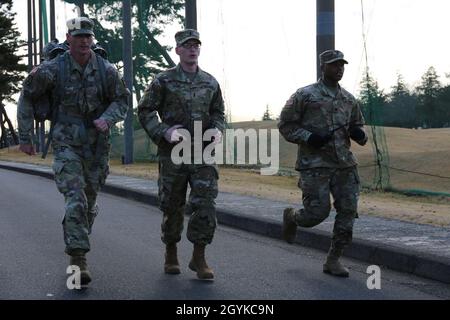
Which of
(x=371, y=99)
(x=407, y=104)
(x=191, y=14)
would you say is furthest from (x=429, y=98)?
(x=371, y=99)

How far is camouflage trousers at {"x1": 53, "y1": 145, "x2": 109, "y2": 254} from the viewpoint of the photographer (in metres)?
6.12

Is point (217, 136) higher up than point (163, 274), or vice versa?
point (217, 136)

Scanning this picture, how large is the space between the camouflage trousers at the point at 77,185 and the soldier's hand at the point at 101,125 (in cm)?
24

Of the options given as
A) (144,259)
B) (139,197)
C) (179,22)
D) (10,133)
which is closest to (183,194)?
(144,259)

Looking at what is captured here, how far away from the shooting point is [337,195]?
22.0 ft

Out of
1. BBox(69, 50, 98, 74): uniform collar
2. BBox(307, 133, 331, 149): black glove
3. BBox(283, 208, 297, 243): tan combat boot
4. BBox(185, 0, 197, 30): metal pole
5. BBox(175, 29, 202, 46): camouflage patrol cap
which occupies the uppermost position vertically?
BBox(185, 0, 197, 30): metal pole

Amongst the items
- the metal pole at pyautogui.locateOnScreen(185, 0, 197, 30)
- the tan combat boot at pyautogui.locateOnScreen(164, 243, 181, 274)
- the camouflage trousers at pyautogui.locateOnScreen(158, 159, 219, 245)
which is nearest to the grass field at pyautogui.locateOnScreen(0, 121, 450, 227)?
the metal pole at pyautogui.locateOnScreen(185, 0, 197, 30)

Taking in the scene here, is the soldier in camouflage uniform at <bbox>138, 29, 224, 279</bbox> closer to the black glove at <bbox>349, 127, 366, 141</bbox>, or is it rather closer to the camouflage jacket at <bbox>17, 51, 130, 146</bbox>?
the camouflage jacket at <bbox>17, 51, 130, 146</bbox>

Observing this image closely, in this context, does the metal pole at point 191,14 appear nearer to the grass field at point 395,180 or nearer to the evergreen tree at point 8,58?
the grass field at point 395,180

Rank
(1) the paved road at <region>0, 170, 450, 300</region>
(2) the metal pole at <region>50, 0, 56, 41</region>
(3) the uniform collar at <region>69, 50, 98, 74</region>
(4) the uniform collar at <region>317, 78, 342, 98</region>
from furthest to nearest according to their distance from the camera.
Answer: (2) the metal pole at <region>50, 0, 56, 41</region> < (4) the uniform collar at <region>317, 78, 342, 98</region> < (3) the uniform collar at <region>69, 50, 98, 74</region> < (1) the paved road at <region>0, 170, 450, 300</region>

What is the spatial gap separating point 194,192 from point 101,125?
848 millimetres

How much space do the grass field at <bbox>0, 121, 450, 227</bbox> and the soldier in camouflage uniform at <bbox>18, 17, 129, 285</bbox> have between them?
17.1ft

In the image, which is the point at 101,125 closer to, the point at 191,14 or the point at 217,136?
the point at 217,136

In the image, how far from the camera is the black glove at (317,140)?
6.66 metres
